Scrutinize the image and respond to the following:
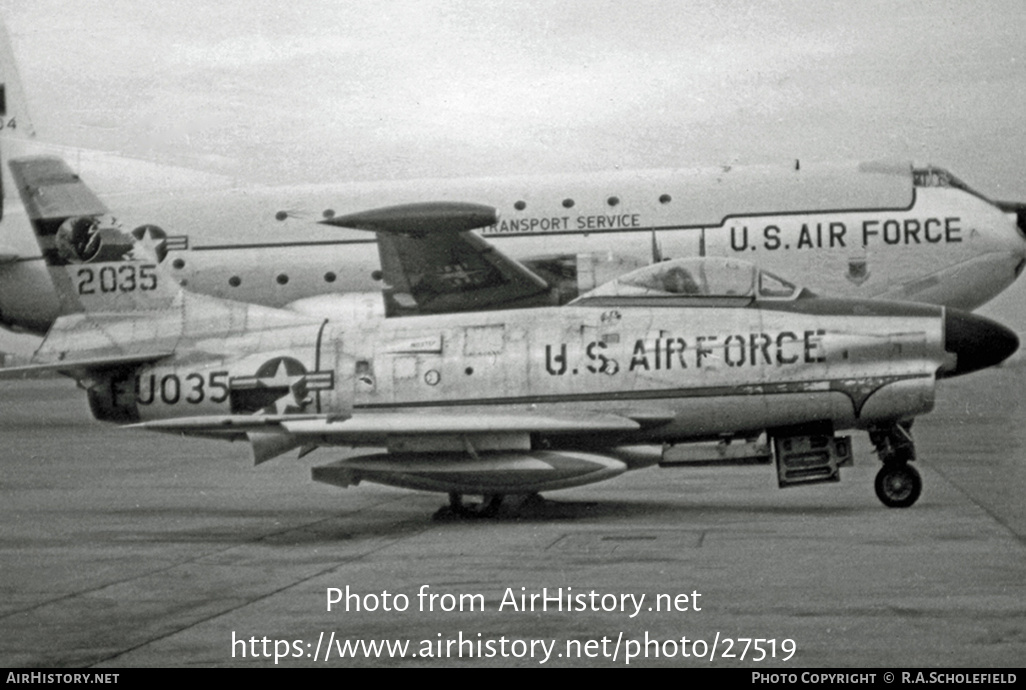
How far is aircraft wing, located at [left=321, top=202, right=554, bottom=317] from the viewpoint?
1941cm

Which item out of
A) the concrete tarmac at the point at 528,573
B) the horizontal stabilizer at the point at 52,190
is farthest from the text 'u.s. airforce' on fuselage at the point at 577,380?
the horizontal stabilizer at the point at 52,190

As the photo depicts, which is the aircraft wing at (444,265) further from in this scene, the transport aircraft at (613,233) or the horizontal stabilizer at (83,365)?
the horizontal stabilizer at (83,365)

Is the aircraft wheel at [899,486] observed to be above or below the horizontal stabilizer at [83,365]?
below

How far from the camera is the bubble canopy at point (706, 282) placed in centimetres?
1247

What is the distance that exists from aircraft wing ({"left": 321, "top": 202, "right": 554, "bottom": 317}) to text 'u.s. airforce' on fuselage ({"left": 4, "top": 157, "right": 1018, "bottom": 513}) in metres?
6.01

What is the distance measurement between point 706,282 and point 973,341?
2165 millimetres

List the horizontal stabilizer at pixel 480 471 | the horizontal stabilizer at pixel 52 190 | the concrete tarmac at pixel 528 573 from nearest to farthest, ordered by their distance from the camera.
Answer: the concrete tarmac at pixel 528 573 → the horizontal stabilizer at pixel 480 471 → the horizontal stabilizer at pixel 52 190

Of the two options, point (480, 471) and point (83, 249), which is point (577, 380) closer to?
point (480, 471)

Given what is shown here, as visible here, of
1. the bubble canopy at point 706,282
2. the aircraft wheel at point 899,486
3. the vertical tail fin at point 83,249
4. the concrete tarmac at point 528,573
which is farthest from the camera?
the vertical tail fin at point 83,249

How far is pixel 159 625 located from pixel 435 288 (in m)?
13.9

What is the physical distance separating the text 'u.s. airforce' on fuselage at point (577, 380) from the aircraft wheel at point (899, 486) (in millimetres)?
12

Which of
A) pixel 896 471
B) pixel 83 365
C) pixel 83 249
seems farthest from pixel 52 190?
pixel 896 471

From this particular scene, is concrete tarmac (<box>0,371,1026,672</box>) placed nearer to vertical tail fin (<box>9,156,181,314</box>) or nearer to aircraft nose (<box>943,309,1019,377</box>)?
aircraft nose (<box>943,309,1019,377</box>)

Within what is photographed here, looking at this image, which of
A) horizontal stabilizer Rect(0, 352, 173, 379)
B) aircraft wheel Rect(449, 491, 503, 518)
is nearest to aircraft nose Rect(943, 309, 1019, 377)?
aircraft wheel Rect(449, 491, 503, 518)
